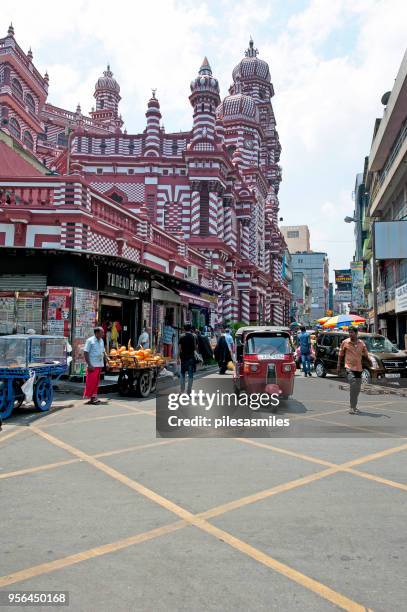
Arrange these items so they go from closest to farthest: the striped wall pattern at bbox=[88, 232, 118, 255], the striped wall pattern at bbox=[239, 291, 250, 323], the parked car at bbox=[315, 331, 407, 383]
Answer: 1. the parked car at bbox=[315, 331, 407, 383]
2. the striped wall pattern at bbox=[88, 232, 118, 255]
3. the striped wall pattern at bbox=[239, 291, 250, 323]

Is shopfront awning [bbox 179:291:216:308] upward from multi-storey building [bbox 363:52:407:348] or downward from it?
downward

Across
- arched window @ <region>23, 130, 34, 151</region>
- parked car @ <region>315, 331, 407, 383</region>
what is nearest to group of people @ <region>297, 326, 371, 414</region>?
parked car @ <region>315, 331, 407, 383</region>

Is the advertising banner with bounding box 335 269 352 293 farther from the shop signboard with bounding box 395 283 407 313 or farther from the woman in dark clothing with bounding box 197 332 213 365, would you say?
the woman in dark clothing with bounding box 197 332 213 365

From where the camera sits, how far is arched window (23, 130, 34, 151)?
40.7 metres

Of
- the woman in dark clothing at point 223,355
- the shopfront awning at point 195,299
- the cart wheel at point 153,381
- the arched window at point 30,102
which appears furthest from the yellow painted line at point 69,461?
the arched window at point 30,102

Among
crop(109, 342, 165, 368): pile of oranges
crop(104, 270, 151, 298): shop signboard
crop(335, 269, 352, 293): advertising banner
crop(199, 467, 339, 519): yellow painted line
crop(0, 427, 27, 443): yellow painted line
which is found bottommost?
crop(199, 467, 339, 519): yellow painted line

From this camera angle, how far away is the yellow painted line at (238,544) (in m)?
3.09

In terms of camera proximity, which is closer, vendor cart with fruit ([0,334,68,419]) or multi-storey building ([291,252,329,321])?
vendor cart with fruit ([0,334,68,419])

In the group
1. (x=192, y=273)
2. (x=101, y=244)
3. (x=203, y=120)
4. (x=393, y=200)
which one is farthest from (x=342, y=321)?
(x=203, y=120)

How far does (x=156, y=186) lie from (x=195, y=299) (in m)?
16.4

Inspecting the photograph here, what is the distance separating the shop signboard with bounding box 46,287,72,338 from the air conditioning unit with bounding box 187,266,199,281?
13296mm

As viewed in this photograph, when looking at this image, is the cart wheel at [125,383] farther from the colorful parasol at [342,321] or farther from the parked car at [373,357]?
the colorful parasol at [342,321]

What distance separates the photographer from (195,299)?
83.6ft

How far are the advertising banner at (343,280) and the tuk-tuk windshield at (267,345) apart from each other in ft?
175
